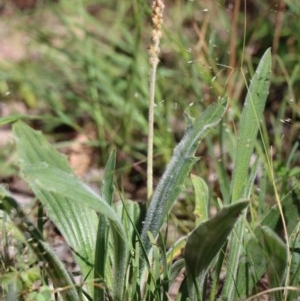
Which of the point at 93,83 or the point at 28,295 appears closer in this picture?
the point at 28,295

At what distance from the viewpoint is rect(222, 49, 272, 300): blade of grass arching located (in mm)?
1646

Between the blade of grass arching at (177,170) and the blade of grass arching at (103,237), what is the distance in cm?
9

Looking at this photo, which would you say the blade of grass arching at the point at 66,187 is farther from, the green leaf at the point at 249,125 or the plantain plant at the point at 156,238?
the green leaf at the point at 249,125

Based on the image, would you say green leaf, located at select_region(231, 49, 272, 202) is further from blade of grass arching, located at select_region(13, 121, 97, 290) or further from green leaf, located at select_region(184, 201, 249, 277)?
blade of grass arching, located at select_region(13, 121, 97, 290)

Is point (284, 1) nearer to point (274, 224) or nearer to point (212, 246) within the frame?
point (274, 224)

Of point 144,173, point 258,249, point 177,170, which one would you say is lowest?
point 144,173

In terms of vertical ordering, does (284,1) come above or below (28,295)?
above

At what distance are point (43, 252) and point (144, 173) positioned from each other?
120 cm

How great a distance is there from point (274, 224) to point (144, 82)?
115cm

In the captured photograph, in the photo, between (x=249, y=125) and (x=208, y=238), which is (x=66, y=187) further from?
(x=249, y=125)

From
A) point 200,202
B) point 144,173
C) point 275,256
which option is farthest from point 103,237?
point 144,173

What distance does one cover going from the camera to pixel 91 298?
1641 millimetres

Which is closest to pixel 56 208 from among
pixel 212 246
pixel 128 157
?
pixel 212 246

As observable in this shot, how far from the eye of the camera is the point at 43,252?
4.96 feet
